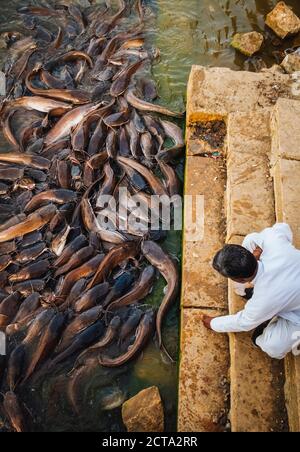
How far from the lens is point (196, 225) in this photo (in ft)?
16.4

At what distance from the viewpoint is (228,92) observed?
5.75 metres

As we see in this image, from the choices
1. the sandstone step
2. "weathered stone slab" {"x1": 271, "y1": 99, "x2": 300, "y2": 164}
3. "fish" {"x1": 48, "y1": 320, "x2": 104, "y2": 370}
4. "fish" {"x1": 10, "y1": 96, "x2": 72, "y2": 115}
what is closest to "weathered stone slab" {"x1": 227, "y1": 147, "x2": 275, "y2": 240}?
the sandstone step

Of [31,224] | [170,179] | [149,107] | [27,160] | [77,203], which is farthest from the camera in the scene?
[149,107]

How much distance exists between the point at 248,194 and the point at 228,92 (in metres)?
1.90

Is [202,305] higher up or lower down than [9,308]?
higher up

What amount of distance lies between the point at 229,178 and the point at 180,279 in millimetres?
1418

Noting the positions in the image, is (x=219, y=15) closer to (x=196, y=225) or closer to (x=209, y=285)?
(x=196, y=225)

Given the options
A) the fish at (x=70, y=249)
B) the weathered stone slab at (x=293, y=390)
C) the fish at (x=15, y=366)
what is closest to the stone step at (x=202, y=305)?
the weathered stone slab at (x=293, y=390)

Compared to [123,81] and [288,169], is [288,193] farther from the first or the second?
[123,81]

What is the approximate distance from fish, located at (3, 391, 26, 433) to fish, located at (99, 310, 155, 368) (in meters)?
0.93

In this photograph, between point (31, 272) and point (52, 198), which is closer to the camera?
point (31, 272)

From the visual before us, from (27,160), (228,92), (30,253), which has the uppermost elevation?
(228,92)

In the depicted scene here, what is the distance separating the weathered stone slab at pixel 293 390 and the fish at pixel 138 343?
152 cm

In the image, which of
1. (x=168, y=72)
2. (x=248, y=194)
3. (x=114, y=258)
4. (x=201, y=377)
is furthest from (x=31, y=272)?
(x=168, y=72)
